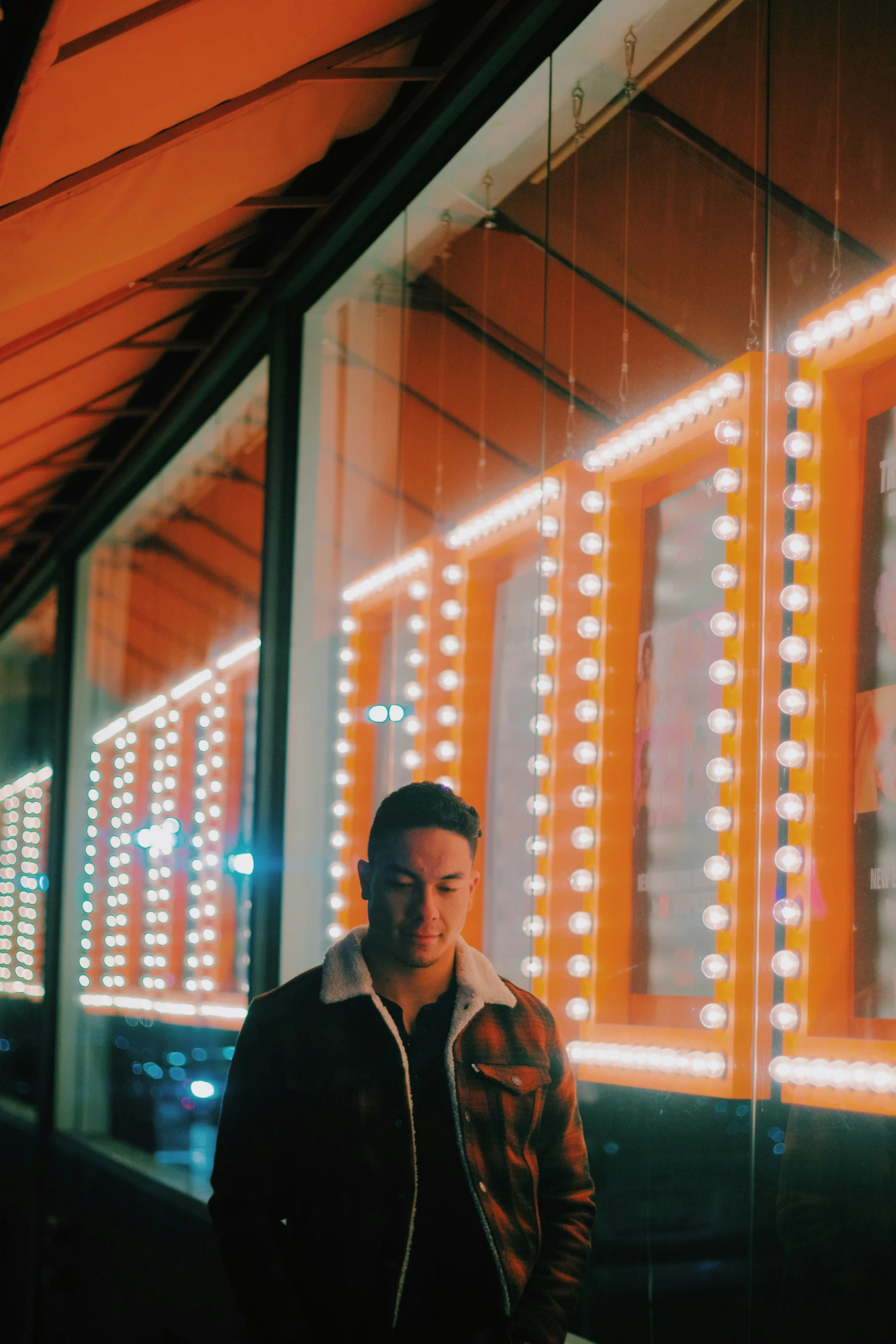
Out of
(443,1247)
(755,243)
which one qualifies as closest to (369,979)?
(443,1247)

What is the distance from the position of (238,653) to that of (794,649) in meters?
3.90

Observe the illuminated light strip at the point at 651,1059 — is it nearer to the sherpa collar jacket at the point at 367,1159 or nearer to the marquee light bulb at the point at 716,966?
the marquee light bulb at the point at 716,966

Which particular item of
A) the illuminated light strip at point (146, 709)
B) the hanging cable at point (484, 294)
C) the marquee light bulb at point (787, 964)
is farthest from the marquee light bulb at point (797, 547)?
the illuminated light strip at point (146, 709)

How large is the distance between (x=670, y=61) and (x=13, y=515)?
607cm

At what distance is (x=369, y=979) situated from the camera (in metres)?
2.13

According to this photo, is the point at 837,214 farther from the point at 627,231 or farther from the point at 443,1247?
the point at 443,1247

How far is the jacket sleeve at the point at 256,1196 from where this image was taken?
2.02 meters

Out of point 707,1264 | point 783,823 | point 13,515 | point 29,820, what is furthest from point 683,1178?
point 29,820

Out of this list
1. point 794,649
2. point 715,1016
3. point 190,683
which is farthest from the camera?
point 190,683

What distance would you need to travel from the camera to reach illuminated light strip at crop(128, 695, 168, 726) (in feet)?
24.8

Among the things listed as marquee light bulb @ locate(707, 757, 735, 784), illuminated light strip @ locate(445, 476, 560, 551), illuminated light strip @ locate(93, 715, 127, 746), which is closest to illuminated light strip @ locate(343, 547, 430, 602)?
illuminated light strip @ locate(445, 476, 560, 551)

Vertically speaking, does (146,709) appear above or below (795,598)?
above

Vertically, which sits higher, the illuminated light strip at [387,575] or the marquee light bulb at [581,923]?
the illuminated light strip at [387,575]

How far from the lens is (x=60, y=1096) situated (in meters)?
8.91
